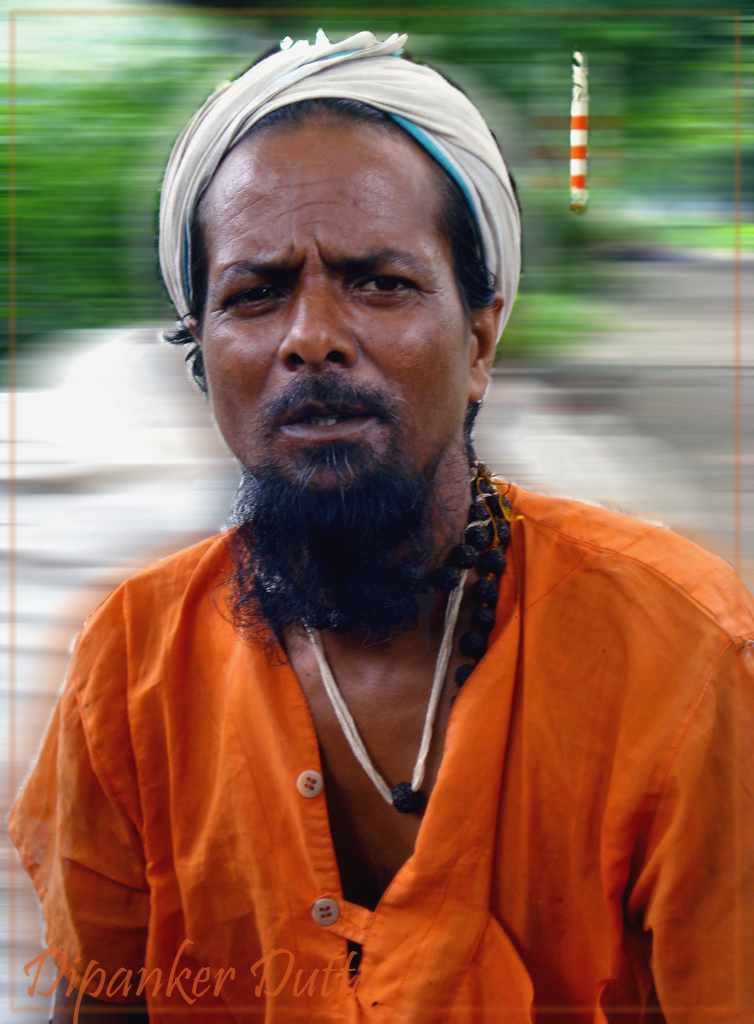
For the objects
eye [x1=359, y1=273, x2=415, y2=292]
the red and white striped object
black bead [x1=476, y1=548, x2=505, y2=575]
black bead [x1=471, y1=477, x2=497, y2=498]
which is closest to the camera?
eye [x1=359, y1=273, x2=415, y2=292]

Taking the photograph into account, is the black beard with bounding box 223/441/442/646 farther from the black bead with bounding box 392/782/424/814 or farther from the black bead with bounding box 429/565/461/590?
the black bead with bounding box 392/782/424/814

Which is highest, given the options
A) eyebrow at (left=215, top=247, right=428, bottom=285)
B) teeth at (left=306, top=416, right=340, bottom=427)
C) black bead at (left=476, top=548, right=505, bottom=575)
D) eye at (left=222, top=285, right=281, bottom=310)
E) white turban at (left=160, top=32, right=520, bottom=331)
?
white turban at (left=160, top=32, right=520, bottom=331)

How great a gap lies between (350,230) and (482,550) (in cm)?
65

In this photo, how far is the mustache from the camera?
4.43ft

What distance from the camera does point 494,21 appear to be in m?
1.80

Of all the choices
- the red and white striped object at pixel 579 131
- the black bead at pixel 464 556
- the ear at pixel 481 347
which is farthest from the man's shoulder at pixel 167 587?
the red and white striped object at pixel 579 131

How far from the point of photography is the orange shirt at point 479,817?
1.30m

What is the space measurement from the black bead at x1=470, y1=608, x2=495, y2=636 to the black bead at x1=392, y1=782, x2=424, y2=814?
0.32 meters

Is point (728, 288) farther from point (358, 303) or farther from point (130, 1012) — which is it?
point (130, 1012)

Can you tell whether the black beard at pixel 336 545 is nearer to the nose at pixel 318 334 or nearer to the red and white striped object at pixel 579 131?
the nose at pixel 318 334

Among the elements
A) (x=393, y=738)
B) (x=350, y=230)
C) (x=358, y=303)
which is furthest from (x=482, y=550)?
(x=350, y=230)

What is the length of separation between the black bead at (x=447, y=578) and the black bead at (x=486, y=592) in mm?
44

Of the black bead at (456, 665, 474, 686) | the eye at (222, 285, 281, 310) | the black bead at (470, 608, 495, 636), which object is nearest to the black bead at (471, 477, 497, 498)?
the black bead at (470, 608, 495, 636)

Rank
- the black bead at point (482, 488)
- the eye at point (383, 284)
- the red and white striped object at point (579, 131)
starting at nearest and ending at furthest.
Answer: the eye at point (383, 284)
the black bead at point (482, 488)
the red and white striped object at point (579, 131)
